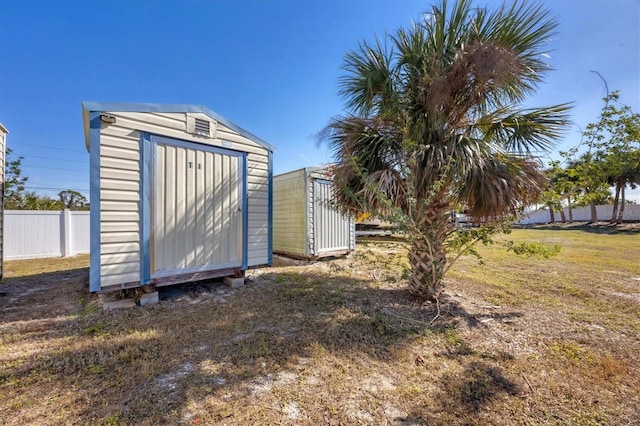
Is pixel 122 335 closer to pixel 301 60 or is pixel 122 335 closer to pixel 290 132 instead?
pixel 301 60

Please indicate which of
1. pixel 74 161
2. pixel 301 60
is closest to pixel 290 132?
pixel 301 60

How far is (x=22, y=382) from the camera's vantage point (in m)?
1.95

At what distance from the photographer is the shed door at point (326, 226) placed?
683 cm

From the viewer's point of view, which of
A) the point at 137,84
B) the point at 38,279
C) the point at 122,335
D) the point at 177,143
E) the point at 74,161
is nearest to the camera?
the point at 122,335

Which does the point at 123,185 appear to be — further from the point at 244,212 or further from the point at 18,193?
the point at 18,193

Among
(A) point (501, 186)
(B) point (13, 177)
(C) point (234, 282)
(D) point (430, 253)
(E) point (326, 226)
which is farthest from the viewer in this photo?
(B) point (13, 177)

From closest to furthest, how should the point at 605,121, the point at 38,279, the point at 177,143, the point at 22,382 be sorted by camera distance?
the point at 22,382, the point at 605,121, the point at 177,143, the point at 38,279

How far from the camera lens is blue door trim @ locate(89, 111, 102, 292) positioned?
3.13m

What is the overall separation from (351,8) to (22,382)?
6546 millimetres

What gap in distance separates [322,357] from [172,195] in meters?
3.02

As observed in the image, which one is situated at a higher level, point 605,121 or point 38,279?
point 605,121

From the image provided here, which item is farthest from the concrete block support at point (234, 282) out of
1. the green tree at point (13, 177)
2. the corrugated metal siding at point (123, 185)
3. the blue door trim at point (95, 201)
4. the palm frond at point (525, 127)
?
the green tree at point (13, 177)

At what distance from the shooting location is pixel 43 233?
8047 mm

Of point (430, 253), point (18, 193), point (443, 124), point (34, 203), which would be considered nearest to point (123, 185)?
point (430, 253)
